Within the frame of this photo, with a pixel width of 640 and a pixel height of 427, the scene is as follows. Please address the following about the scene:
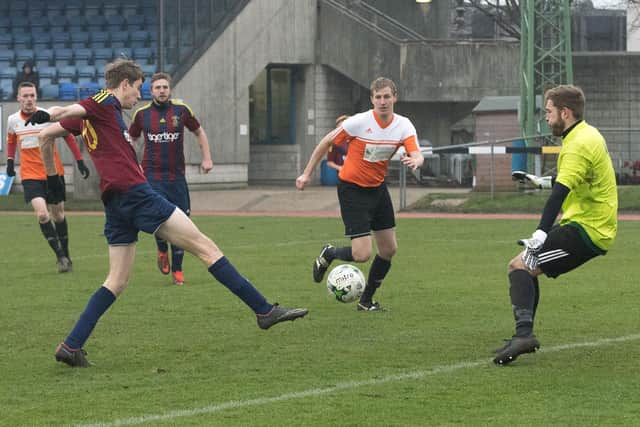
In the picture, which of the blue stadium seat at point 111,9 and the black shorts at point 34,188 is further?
the blue stadium seat at point 111,9

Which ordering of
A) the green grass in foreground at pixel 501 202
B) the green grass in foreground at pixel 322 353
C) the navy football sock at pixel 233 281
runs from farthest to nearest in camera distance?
1. the green grass in foreground at pixel 501 202
2. the navy football sock at pixel 233 281
3. the green grass in foreground at pixel 322 353

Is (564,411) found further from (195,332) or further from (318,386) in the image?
(195,332)

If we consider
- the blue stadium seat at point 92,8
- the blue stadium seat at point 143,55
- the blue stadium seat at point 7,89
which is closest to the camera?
the blue stadium seat at point 7,89

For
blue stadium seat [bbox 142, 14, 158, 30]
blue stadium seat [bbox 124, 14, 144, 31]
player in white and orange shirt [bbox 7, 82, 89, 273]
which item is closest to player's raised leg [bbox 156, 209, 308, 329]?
player in white and orange shirt [bbox 7, 82, 89, 273]

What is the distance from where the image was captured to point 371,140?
10867mm

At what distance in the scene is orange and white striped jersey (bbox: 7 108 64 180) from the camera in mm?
15750

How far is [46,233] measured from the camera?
50.2 feet

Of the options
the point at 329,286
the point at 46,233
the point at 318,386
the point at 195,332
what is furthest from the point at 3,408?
the point at 46,233

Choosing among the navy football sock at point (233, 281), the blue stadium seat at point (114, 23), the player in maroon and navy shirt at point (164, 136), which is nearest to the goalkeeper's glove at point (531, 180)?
the navy football sock at point (233, 281)

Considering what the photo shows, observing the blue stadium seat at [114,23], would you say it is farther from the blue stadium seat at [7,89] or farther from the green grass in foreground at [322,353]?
the green grass in foreground at [322,353]

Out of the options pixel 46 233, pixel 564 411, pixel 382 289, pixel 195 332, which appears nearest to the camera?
pixel 564 411

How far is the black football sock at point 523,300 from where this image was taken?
8.12 metres

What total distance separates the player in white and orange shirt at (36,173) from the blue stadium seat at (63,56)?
68.3 ft

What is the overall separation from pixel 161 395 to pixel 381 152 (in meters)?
4.12
